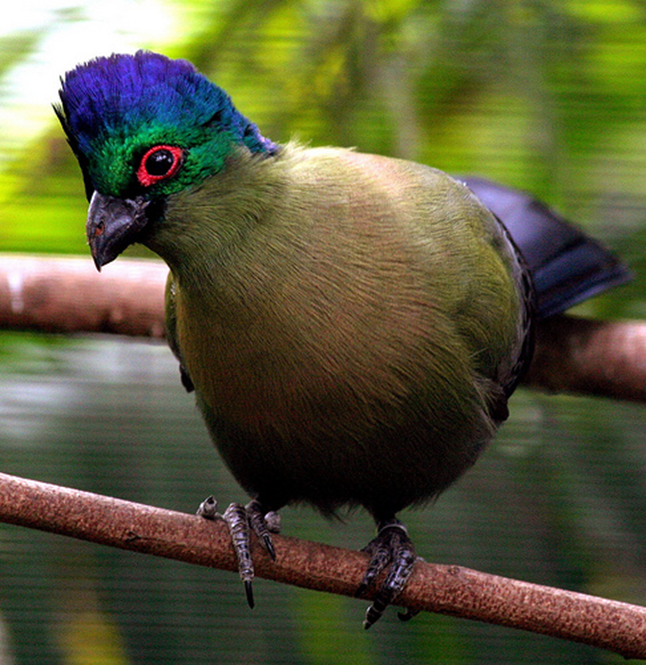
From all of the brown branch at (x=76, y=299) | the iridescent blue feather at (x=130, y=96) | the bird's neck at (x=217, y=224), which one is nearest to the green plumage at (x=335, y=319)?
the bird's neck at (x=217, y=224)

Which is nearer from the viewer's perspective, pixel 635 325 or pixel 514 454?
pixel 635 325

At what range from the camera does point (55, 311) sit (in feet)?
8.27

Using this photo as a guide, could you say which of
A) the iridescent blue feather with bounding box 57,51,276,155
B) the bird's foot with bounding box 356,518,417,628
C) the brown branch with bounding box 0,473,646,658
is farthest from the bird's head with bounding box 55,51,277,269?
the bird's foot with bounding box 356,518,417,628

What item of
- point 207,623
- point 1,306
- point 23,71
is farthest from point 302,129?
point 207,623

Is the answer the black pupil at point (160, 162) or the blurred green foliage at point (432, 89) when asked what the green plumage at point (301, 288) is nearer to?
the black pupil at point (160, 162)

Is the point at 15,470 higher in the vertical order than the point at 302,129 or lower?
lower

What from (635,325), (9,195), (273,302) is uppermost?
(273,302)

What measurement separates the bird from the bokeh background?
2.44 ft

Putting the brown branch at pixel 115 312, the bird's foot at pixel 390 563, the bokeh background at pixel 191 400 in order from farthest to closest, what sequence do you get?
the bokeh background at pixel 191 400 < the brown branch at pixel 115 312 < the bird's foot at pixel 390 563

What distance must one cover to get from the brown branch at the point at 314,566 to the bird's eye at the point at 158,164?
0.51 metres

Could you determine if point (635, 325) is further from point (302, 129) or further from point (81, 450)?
point (81, 450)

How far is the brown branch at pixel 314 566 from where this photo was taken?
1.55 metres

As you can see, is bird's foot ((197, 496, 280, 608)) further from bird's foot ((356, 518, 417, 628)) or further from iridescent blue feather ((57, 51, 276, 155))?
iridescent blue feather ((57, 51, 276, 155))

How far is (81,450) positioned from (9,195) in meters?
0.72
